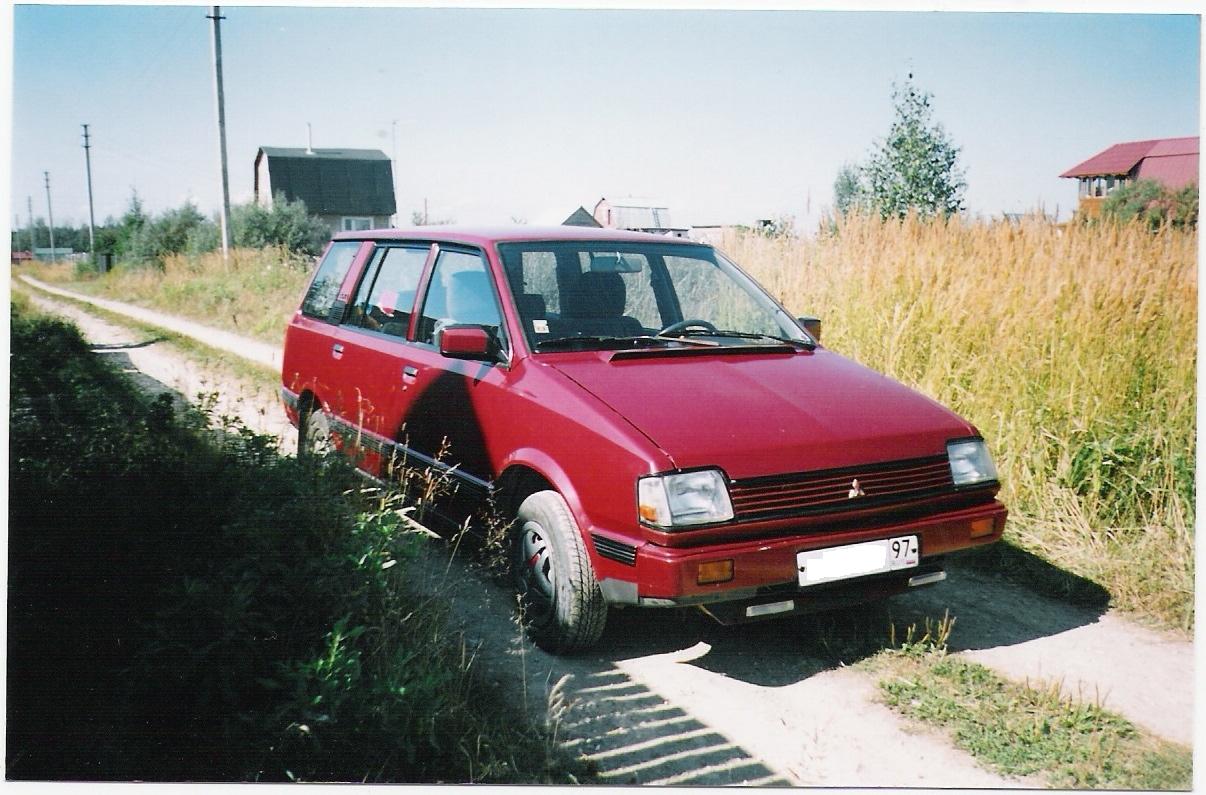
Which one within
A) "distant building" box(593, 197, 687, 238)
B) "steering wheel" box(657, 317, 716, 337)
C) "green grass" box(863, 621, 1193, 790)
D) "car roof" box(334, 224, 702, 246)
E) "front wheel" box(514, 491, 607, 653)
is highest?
"distant building" box(593, 197, 687, 238)

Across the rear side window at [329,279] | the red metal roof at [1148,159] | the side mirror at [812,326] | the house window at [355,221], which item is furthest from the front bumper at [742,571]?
the house window at [355,221]

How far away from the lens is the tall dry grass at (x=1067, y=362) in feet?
15.9

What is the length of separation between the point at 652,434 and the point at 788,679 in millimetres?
1180

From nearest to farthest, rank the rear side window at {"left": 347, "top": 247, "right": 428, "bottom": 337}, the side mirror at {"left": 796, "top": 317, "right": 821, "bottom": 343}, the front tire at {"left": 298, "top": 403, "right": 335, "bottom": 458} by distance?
the side mirror at {"left": 796, "top": 317, "right": 821, "bottom": 343}
the rear side window at {"left": 347, "top": 247, "right": 428, "bottom": 337}
the front tire at {"left": 298, "top": 403, "right": 335, "bottom": 458}

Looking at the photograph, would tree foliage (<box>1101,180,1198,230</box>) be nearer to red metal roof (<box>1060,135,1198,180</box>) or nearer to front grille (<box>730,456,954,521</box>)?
red metal roof (<box>1060,135,1198,180</box>)

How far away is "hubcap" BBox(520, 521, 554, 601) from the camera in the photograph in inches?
145

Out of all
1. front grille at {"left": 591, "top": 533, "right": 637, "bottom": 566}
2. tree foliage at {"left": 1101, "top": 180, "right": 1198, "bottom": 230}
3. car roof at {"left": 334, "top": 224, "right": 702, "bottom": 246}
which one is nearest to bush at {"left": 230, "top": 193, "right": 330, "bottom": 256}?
car roof at {"left": 334, "top": 224, "right": 702, "bottom": 246}

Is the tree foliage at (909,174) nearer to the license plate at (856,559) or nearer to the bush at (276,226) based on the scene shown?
the license plate at (856,559)

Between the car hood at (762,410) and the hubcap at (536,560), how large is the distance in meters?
0.64

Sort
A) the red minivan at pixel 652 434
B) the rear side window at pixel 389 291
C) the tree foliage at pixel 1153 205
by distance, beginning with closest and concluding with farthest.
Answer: the red minivan at pixel 652 434 → the tree foliage at pixel 1153 205 → the rear side window at pixel 389 291

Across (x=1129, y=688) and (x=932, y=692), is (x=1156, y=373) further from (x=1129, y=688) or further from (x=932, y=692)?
(x=932, y=692)

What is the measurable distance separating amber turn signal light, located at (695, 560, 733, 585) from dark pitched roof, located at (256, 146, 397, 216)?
131 feet

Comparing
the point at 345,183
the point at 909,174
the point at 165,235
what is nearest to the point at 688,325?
the point at 909,174

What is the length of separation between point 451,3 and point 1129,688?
3.98 meters
